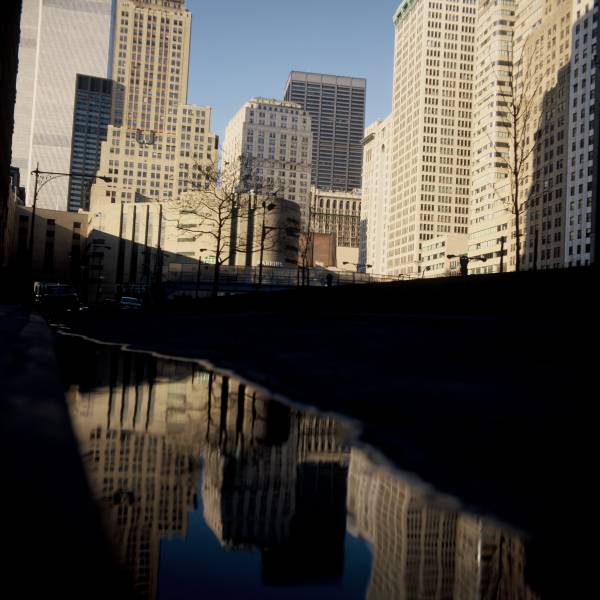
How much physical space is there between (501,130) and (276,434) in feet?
610

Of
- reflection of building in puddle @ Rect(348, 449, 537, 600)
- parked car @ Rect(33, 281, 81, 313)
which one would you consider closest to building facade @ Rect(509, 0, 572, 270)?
parked car @ Rect(33, 281, 81, 313)

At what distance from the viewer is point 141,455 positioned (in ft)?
12.2

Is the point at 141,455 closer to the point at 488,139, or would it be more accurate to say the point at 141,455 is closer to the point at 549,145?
the point at 549,145

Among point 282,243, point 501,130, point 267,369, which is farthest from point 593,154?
point 267,369

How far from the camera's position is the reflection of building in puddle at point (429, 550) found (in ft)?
6.98

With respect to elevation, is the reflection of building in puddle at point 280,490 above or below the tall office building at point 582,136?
below

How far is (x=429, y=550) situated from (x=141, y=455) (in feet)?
5.98

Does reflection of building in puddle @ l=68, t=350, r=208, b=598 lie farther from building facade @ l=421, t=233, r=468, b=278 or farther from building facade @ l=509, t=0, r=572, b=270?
building facade @ l=421, t=233, r=468, b=278

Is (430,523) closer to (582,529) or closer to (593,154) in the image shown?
(582,529)

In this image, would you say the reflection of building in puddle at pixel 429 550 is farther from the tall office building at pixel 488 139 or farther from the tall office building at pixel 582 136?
the tall office building at pixel 488 139

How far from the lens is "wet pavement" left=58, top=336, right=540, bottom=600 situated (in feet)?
7.00

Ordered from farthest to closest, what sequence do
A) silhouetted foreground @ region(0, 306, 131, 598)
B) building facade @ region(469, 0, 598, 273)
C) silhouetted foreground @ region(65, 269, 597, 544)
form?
building facade @ region(469, 0, 598, 273) → silhouetted foreground @ region(65, 269, 597, 544) → silhouetted foreground @ region(0, 306, 131, 598)

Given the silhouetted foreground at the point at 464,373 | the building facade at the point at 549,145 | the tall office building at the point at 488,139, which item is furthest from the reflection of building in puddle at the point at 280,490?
the tall office building at the point at 488,139

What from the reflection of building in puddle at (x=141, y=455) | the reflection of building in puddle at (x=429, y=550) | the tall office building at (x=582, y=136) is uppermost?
the tall office building at (x=582, y=136)
